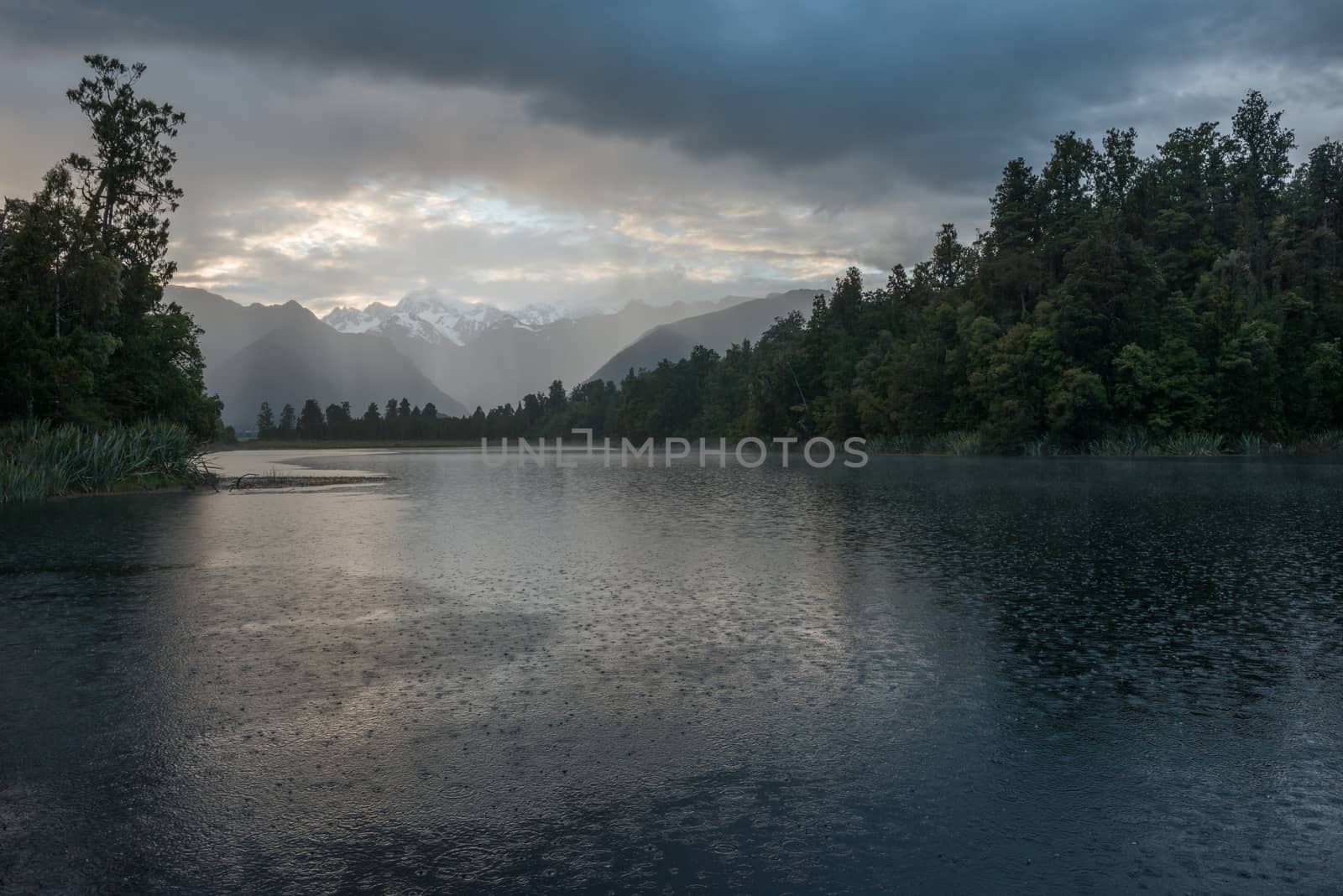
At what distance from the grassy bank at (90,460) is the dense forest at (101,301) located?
2146 millimetres

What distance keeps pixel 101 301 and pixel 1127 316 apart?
7514 cm

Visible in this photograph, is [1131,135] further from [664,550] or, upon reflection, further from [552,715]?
[552,715]

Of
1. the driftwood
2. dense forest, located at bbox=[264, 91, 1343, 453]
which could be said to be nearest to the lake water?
the driftwood

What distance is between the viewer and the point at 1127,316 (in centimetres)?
7844

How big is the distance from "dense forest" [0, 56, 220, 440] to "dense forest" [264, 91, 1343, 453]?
209ft

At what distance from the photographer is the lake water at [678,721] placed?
17.5ft

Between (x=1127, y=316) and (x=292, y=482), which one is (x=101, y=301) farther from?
(x=1127, y=316)

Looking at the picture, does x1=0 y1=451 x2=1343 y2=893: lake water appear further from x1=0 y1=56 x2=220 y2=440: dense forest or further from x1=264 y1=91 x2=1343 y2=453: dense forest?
x1=264 y1=91 x2=1343 y2=453: dense forest

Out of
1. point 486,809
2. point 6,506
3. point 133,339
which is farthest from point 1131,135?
point 486,809

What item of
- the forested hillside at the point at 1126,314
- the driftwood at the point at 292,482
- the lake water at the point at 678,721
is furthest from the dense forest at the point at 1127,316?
the lake water at the point at 678,721

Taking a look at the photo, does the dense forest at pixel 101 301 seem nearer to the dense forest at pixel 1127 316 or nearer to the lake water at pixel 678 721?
the lake water at pixel 678 721

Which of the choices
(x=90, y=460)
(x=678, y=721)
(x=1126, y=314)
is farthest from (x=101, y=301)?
(x=1126, y=314)

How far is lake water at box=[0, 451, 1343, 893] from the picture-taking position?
5.32 meters

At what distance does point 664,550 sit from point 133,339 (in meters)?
40.5
